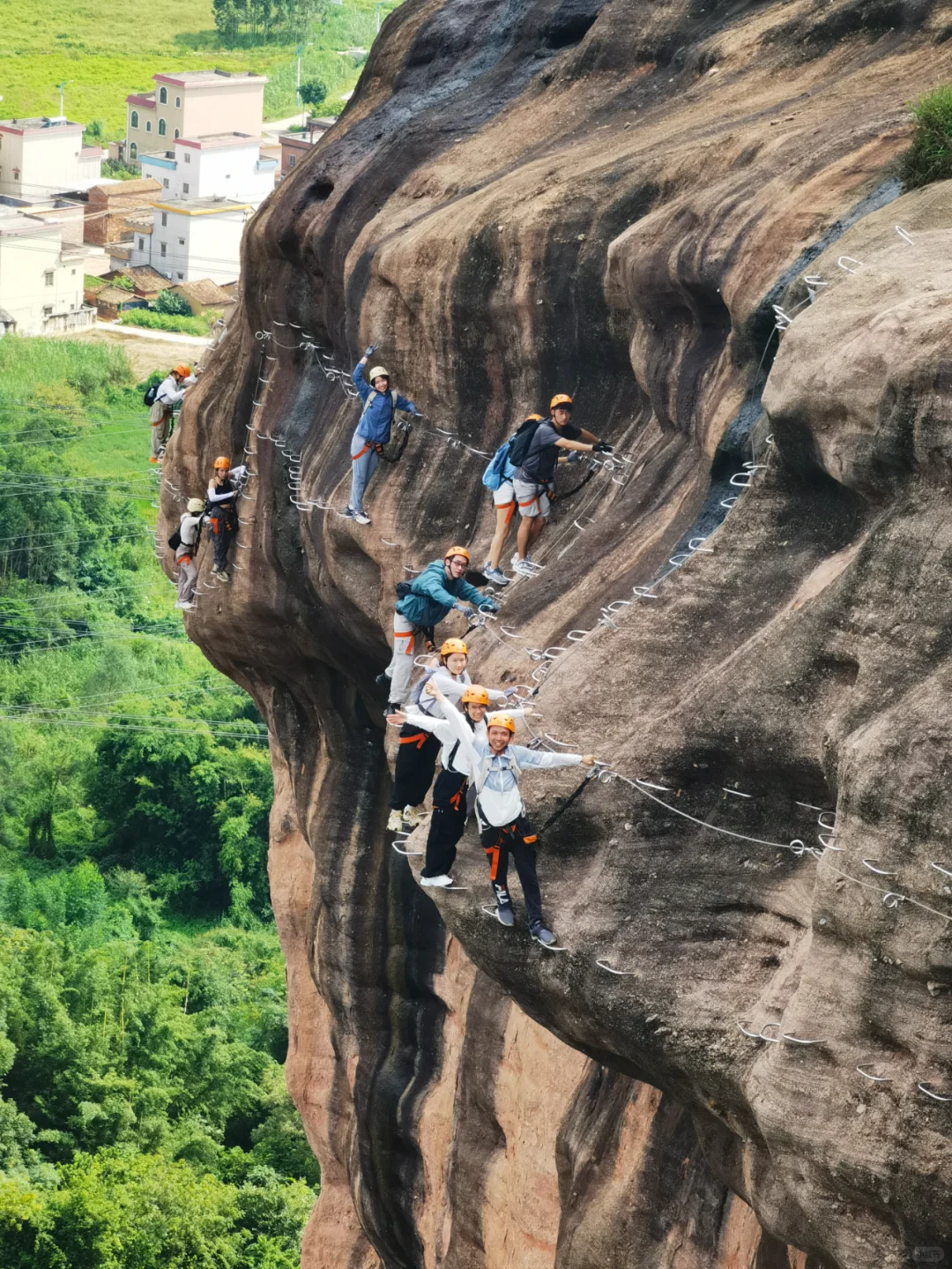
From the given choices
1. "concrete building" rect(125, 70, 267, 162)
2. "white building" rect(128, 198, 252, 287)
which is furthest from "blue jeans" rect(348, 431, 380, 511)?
"concrete building" rect(125, 70, 267, 162)

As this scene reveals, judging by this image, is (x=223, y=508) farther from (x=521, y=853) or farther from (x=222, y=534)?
(x=521, y=853)

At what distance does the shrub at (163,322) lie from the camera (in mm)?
91188

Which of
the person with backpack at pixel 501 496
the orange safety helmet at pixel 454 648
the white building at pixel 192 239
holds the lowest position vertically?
the orange safety helmet at pixel 454 648

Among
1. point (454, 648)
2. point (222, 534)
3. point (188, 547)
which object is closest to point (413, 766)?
point (454, 648)

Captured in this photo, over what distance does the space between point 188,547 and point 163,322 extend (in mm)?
70863

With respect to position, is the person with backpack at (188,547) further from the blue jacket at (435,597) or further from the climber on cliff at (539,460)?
the blue jacket at (435,597)

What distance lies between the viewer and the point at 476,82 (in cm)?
2145

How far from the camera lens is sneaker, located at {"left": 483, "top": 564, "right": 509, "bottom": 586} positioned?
15.8 m

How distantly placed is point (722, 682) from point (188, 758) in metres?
48.4

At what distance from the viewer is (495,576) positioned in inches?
623

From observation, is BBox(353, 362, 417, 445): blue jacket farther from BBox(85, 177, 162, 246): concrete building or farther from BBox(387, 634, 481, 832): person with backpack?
BBox(85, 177, 162, 246): concrete building

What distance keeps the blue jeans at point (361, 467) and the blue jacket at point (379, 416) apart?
0.34ft

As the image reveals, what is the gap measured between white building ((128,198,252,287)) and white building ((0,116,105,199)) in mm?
10522

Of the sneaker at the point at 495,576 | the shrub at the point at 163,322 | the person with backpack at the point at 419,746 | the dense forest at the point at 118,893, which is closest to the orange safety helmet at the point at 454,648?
the person with backpack at the point at 419,746
